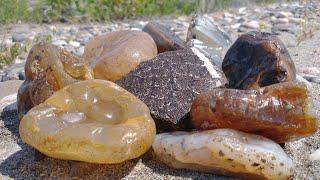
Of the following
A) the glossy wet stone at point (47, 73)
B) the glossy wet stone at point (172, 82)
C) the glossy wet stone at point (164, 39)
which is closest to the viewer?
the glossy wet stone at point (172, 82)

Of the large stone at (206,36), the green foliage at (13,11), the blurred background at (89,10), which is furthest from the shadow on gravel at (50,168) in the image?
the blurred background at (89,10)

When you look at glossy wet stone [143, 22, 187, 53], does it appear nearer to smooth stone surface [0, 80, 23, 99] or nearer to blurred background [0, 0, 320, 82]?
smooth stone surface [0, 80, 23, 99]

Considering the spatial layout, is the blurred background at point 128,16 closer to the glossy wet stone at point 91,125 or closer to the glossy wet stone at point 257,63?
the glossy wet stone at point 257,63

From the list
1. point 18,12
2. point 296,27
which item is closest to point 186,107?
point 296,27

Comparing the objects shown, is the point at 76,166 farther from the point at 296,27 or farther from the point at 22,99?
the point at 296,27

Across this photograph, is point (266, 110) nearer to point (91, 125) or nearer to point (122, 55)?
point (91, 125)
